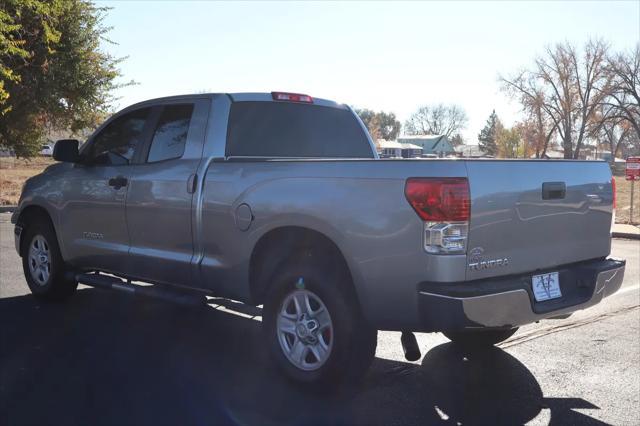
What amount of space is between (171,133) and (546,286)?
327 centimetres

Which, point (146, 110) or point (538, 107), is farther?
point (538, 107)

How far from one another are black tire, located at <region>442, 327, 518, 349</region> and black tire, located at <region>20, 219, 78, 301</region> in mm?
3698

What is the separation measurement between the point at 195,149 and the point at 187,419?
2.23 metres

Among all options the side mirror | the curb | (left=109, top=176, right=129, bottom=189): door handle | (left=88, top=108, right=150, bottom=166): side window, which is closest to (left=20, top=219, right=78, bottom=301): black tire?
the side mirror

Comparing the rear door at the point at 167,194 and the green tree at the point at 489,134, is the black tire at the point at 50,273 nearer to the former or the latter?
the rear door at the point at 167,194

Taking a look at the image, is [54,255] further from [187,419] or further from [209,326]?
[187,419]

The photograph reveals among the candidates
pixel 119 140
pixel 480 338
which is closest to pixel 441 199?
pixel 480 338

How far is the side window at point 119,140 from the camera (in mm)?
5699

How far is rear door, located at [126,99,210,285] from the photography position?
16.3ft

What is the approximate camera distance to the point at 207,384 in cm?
425

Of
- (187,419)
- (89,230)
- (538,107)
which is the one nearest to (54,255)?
(89,230)

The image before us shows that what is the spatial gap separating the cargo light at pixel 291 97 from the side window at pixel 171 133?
733mm

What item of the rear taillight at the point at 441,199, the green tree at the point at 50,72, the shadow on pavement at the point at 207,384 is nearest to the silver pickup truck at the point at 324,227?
the rear taillight at the point at 441,199

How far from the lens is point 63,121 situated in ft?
66.1
